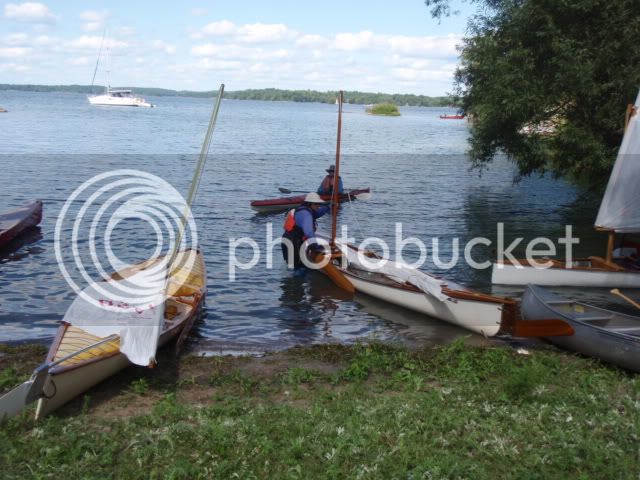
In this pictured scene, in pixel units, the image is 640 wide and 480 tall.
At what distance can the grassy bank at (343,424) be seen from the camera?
744 cm

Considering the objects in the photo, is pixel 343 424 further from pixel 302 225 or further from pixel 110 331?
pixel 302 225

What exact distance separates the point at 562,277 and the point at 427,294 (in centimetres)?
540

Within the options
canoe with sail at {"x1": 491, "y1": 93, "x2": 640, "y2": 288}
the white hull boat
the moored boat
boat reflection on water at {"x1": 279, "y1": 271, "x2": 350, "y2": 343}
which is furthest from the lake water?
the white hull boat

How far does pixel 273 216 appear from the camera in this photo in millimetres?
29844

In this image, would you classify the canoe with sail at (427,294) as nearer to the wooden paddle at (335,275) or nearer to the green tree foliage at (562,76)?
the wooden paddle at (335,275)

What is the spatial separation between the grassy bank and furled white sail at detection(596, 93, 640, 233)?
6866mm

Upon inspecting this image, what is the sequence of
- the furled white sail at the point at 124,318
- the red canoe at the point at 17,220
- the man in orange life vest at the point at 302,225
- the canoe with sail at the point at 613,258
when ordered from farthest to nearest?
the red canoe at the point at 17,220 → the man in orange life vest at the point at 302,225 → the canoe with sail at the point at 613,258 → the furled white sail at the point at 124,318

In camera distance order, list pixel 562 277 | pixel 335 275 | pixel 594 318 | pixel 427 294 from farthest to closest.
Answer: pixel 562 277 < pixel 335 275 < pixel 427 294 < pixel 594 318

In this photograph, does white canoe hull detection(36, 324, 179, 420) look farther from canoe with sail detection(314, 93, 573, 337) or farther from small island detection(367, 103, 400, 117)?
small island detection(367, 103, 400, 117)

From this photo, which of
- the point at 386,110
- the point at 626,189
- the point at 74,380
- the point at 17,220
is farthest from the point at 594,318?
the point at 386,110

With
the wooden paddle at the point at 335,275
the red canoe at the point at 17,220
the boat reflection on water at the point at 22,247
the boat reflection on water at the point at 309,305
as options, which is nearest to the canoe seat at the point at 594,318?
the boat reflection on water at the point at 309,305

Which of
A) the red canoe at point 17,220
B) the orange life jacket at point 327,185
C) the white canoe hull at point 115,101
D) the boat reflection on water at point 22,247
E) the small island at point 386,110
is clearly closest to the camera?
the boat reflection on water at point 22,247

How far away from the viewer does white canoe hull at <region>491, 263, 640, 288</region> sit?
59.3 feet

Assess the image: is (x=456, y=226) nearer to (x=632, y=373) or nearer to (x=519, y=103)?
(x=519, y=103)
